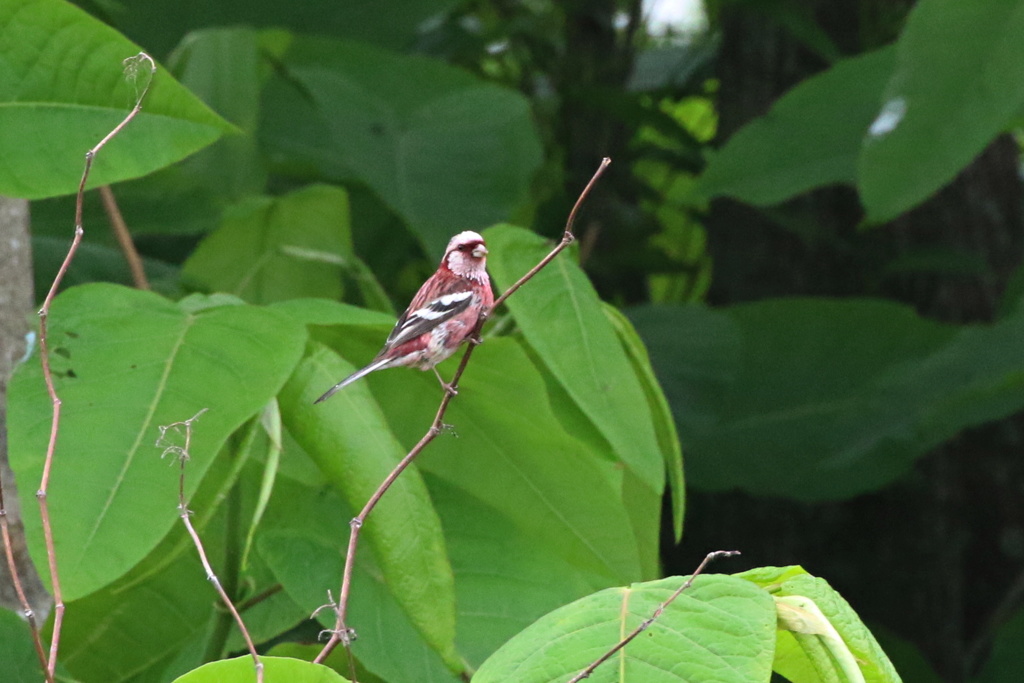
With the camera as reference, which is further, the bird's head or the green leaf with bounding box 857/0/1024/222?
the green leaf with bounding box 857/0/1024/222

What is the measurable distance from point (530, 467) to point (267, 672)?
52cm

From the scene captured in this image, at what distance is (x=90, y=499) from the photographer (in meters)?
1.02

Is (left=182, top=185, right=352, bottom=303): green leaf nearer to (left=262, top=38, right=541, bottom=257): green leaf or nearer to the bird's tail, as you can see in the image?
(left=262, top=38, right=541, bottom=257): green leaf

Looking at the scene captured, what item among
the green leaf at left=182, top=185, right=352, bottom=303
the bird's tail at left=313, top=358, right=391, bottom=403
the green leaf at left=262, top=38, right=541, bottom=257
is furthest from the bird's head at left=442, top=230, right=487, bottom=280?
the green leaf at left=262, top=38, right=541, bottom=257

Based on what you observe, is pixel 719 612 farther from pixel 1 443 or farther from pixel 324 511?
pixel 1 443

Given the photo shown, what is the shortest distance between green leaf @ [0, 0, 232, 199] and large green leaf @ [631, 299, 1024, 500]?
1.31 m

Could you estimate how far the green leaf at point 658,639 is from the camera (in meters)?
0.79

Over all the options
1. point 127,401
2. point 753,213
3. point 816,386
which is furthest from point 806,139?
point 127,401

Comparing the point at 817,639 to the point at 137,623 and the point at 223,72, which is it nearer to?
the point at 137,623

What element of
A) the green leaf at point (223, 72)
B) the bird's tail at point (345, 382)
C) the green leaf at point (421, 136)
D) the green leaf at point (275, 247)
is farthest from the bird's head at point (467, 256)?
the green leaf at point (223, 72)

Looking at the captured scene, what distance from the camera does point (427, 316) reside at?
118cm

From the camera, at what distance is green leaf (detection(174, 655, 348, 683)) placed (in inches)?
30.6

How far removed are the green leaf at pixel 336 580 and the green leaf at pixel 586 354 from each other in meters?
0.28

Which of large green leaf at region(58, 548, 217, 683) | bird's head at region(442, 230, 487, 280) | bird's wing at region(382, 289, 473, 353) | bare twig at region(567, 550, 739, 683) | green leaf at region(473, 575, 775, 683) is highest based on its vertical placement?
bird's head at region(442, 230, 487, 280)
